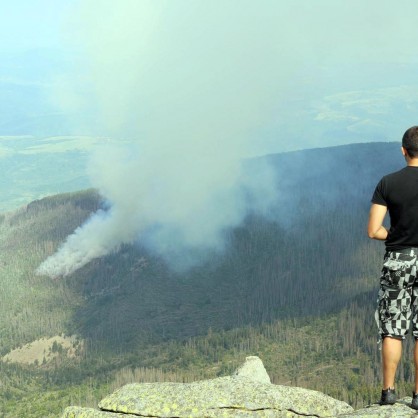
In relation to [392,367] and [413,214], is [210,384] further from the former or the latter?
[413,214]

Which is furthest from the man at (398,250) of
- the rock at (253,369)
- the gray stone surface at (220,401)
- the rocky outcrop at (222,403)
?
the rock at (253,369)

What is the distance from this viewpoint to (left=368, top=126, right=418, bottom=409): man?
24.9m

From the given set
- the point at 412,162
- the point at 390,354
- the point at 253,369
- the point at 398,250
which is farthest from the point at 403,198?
the point at 253,369

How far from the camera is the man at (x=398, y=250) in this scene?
2488 cm

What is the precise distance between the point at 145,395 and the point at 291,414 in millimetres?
6054

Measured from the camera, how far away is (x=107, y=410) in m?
28.1

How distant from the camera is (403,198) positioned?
24906 mm

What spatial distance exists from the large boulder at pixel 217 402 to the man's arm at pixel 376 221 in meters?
7.63

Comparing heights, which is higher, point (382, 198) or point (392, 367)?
point (382, 198)

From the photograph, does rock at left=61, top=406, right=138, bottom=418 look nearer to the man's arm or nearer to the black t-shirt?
the man's arm

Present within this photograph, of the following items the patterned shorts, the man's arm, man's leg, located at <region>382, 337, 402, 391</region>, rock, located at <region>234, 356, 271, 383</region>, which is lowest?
rock, located at <region>234, 356, 271, 383</region>

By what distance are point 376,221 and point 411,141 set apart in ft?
10.3

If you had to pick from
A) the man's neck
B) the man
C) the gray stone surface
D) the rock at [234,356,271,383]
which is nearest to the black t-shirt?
the man

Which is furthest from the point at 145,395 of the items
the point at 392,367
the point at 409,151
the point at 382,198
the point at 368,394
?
the point at 368,394
